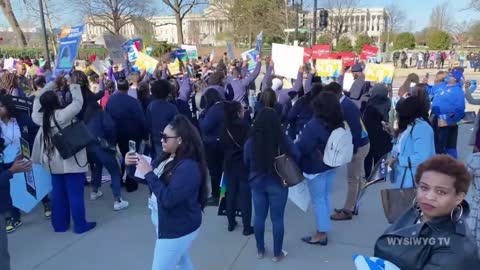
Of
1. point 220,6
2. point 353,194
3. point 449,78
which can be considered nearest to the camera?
point 353,194

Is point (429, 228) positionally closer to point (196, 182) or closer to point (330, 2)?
point (196, 182)

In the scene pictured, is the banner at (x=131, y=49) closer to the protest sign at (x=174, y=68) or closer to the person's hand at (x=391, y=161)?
the protest sign at (x=174, y=68)

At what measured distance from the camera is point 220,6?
42.0 m

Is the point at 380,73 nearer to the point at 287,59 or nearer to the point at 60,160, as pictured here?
the point at 287,59

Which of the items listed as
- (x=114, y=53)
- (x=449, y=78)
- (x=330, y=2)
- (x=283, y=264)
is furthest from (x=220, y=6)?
(x=283, y=264)

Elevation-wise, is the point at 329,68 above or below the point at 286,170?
above

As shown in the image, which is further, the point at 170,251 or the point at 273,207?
the point at 273,207

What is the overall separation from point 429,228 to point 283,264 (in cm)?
258

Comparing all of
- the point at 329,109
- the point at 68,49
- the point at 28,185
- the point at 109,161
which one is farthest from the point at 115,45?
the point at 329,109

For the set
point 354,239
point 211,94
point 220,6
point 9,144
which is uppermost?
point 220,6

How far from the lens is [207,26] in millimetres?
57969

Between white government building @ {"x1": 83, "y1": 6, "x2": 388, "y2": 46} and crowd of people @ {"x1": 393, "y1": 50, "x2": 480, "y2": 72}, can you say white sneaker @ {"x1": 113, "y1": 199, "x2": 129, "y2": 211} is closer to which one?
white government building @ {"x1": 83, "y1": 6, "x2": 388, "y2": 46}

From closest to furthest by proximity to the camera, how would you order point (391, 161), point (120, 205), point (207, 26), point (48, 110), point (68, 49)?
point (391, 161)
point (48, 110)
point (68, 49)
point (120, 205)
point (207, 26)

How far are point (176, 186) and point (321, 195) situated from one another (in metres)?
2.05
